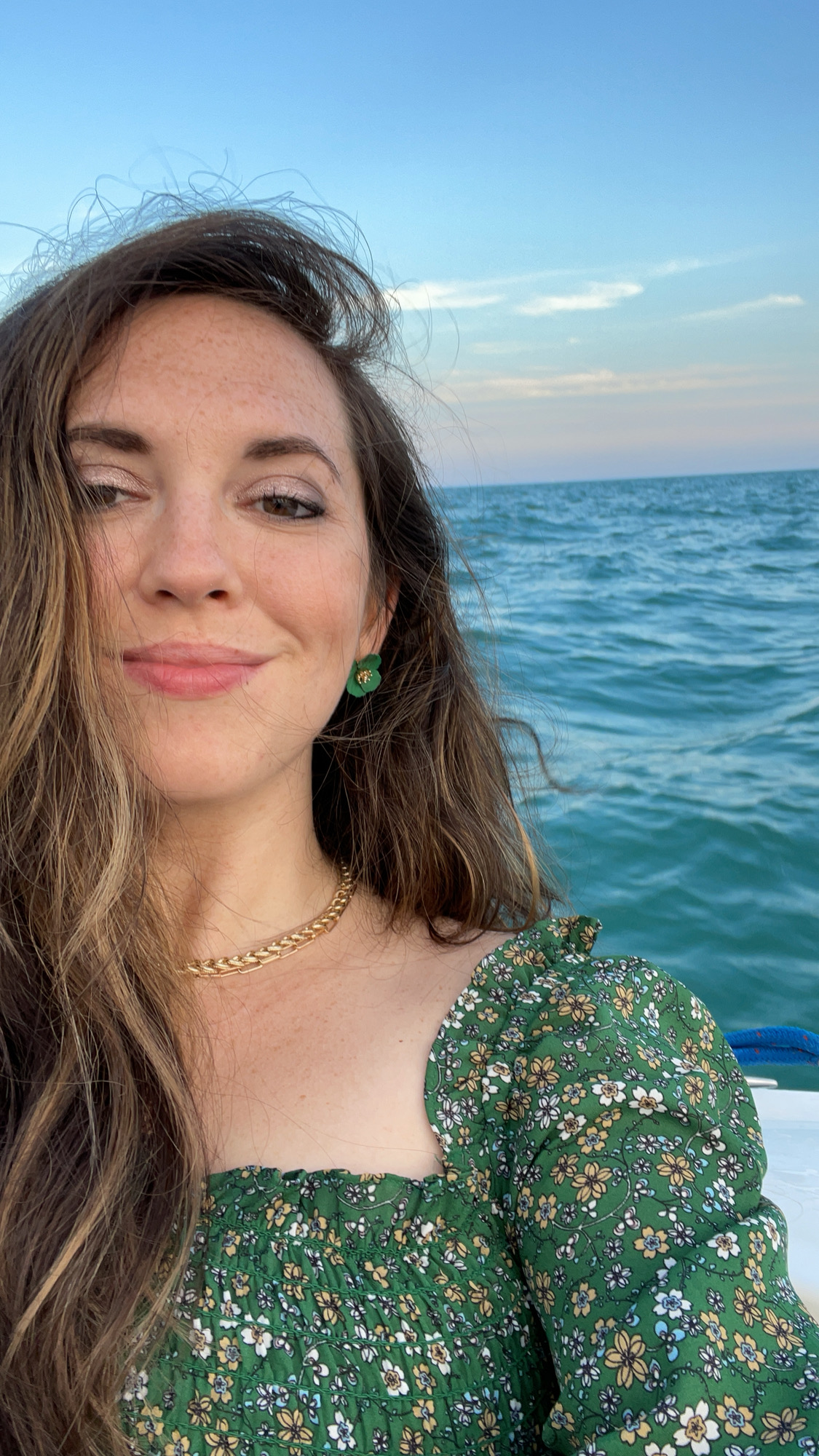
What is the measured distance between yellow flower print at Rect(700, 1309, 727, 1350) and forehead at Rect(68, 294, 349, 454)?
1.17 metres

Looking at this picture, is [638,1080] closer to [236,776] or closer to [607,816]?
[236,776]

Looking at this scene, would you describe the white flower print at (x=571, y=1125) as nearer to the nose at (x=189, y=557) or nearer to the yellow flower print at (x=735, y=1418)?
the yellow flower print at (x=735, y=1418)

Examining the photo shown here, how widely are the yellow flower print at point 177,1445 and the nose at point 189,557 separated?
3.10 feet

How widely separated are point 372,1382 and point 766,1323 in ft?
1.42

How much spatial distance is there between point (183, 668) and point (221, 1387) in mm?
834

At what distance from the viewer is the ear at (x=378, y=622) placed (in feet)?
6.01

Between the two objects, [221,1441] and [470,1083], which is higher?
[470,1083]

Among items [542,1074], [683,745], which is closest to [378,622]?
[542,1074]

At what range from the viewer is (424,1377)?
1.21 m

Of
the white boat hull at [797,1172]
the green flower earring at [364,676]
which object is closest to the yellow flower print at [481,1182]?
the white boat hull at [797,1172]

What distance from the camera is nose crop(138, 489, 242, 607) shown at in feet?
4.40

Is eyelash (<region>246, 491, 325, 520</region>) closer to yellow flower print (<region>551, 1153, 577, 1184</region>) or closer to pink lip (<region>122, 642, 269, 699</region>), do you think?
pink lip (<region>122, 642, 269, 699</region>)

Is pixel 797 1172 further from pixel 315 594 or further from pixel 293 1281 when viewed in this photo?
pixel 315 594

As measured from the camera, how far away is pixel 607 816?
707 centimetres
